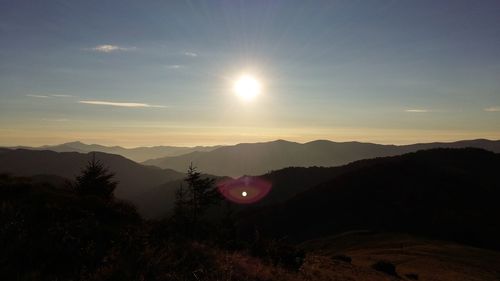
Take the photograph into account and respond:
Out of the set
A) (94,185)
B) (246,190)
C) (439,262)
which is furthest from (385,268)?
(246,190)

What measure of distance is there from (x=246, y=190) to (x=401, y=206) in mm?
95608

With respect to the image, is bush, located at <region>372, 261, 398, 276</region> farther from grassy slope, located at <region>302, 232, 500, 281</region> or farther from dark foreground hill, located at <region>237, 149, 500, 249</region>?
dark foreground hill, located at <region>237, 149, 500, 249</region>

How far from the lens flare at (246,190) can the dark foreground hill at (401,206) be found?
49967mm

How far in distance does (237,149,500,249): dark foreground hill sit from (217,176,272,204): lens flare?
49967mm

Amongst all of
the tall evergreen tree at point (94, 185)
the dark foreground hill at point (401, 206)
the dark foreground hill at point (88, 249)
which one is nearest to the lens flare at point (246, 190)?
the dark foreground hill at point (401, 206)

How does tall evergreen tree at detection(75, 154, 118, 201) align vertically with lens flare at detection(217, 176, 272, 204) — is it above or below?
above

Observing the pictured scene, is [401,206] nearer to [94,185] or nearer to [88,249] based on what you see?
[94,185]

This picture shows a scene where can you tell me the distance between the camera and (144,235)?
27.5 ft

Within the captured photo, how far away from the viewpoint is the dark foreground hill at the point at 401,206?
2991 inches

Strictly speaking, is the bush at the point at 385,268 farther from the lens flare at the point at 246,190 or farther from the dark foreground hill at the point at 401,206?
the lens flare at the point at 246,190

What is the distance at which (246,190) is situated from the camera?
17650 cm

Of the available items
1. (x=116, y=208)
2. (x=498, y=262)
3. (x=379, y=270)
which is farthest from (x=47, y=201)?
(x=498, y=262)

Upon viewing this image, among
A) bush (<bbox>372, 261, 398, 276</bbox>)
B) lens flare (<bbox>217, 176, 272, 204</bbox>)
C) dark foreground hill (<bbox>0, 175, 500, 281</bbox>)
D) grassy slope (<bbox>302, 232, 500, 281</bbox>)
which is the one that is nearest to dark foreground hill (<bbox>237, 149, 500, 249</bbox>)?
grassy slope (<bbox>302, 232, 500, 281</bbox>)

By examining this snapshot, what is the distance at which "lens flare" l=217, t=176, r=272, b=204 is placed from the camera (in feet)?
531
